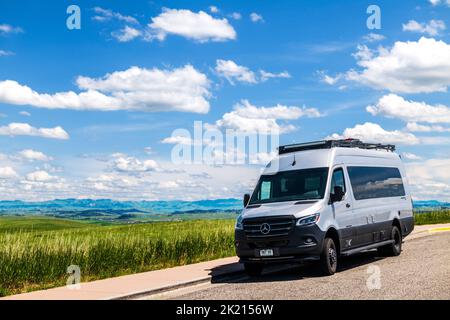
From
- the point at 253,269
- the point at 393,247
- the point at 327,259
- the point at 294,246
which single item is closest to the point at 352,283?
the point at 327,259

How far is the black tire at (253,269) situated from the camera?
1312 centimetres

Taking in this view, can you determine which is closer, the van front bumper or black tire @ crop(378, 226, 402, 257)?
the van front bumper

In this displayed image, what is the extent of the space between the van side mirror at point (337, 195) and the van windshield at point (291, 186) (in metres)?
0.24

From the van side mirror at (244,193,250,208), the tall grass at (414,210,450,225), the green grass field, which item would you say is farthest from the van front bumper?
the tall grass at (414,210,450,225)

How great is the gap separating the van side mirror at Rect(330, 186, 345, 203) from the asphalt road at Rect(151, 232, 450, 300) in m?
1.62

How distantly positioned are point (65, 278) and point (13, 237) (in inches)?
105

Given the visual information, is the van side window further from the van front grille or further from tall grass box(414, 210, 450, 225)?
tall grass box(414, 210, 450, 225)

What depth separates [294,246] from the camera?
12.3 meters

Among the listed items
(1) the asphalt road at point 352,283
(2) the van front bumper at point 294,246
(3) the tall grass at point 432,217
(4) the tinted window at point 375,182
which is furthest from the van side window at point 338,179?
(3) the tall grass at point 432,217

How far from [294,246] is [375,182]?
4.26m

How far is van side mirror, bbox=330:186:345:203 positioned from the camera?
506 inches

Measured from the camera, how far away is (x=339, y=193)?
12.9 meters

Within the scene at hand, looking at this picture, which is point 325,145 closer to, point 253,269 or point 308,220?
point 308,220

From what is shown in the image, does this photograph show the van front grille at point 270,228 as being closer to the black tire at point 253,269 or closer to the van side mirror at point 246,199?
the black tire at point 253,269
